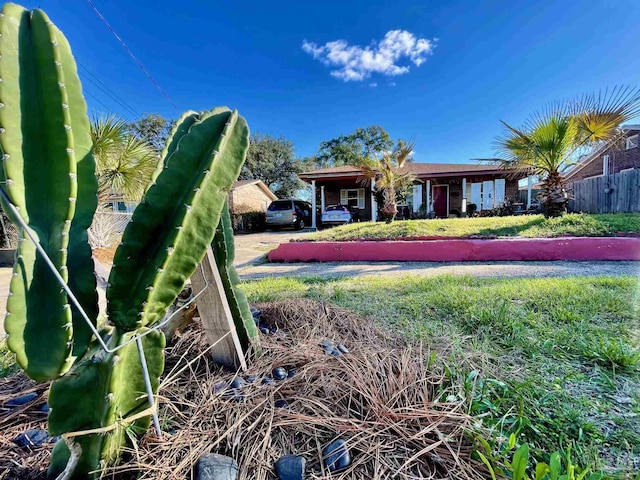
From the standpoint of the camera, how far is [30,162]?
911 millimetres

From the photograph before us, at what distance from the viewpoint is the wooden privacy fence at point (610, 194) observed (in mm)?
9820

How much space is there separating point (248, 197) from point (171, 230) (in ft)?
68.5

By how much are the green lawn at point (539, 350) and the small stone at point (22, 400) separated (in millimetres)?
1844

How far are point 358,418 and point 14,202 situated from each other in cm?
137

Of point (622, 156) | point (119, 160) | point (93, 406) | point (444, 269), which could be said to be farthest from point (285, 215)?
point (622, 156)

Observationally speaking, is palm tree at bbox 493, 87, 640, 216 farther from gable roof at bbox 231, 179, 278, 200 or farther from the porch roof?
gable roof at bbox 231, 179, 278, 200

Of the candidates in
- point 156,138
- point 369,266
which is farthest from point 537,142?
point 156,138

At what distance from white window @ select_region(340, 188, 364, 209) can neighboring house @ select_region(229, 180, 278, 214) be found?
5.68m

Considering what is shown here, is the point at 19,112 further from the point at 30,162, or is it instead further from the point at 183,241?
the point at 183,241

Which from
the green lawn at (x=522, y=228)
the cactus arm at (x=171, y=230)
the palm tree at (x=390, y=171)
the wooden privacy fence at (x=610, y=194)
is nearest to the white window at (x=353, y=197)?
the palm tree at (x=390, y=171)

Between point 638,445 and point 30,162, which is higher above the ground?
point 30,162

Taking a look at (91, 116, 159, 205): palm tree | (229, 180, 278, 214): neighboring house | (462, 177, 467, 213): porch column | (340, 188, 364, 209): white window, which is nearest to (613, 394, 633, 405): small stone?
(91, 116, 159, 205): palm tree

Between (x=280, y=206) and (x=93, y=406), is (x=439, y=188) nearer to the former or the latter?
(x=280, y=206)

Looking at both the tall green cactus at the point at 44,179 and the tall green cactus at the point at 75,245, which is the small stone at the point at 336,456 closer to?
the tall green cactus at the point at 75,245
